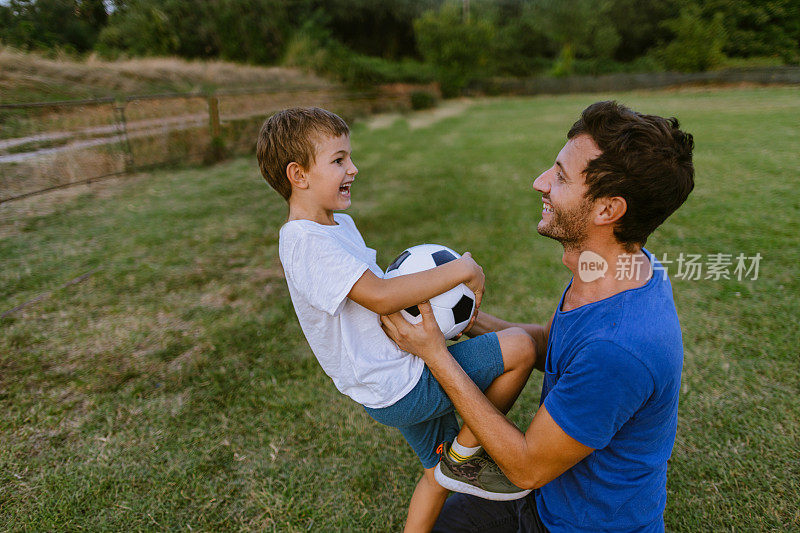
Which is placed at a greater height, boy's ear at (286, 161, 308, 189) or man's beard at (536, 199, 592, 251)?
boy's ear at (286, 161, 308, 189)

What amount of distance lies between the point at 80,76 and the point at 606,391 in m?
14.9

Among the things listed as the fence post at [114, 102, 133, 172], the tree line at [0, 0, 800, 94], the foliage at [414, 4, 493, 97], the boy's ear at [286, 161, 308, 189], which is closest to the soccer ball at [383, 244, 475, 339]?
the boy's ear at [286, 161, 308, 189]

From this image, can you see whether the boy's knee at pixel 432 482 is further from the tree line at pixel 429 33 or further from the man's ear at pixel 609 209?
the tree line at pixel 429 33

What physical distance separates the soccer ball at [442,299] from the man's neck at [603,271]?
0.43 meters

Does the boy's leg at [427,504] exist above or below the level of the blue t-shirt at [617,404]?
below

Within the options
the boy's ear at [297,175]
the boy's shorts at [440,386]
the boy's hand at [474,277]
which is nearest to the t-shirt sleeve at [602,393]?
the boy's shorts at [440,386]

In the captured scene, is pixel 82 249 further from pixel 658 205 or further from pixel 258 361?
pixel 658 205

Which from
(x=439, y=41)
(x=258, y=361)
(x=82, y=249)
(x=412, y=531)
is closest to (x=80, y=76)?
(x=82, y=249)

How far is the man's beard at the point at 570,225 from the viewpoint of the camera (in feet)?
5.09

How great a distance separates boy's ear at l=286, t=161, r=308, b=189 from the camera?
1879mm

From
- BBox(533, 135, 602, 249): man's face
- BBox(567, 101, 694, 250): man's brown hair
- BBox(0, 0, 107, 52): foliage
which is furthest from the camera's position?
BBox(0, 0, 107, 52): foliage

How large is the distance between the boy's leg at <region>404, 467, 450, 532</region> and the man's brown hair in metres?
1.30

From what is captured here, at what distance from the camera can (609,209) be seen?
1.49 meters
